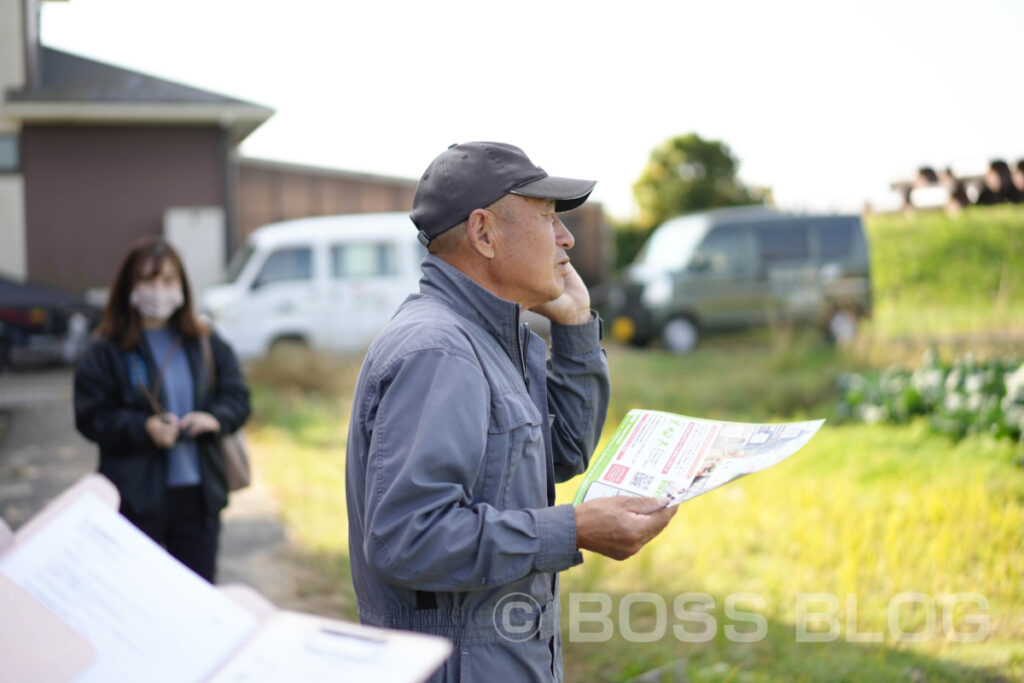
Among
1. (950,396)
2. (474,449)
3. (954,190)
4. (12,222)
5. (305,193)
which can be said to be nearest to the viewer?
(474,449)

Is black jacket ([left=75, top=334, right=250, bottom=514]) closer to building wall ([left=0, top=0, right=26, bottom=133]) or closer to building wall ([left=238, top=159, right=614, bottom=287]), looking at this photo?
building wall ([left=0, top=0, right=26, bottom=133])

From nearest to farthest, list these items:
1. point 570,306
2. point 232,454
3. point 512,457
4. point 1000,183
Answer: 1. point 512,457
2. point 570,306
3. point 232,454
4. point 1000,183

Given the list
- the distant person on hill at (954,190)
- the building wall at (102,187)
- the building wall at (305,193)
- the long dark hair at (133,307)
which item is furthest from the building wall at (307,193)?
the long dark hair at (133,307)

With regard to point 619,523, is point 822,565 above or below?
below

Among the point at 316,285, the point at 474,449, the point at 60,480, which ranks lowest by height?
the point at 60,480

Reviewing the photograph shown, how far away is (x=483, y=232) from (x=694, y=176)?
99.5ft

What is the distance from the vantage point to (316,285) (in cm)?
1230

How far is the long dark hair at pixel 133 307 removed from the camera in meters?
3.64

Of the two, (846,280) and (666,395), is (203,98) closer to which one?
(666,395)

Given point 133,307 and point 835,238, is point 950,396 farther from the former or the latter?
point 835,238

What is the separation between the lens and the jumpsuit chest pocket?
1.70m

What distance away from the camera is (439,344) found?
1.66 meters

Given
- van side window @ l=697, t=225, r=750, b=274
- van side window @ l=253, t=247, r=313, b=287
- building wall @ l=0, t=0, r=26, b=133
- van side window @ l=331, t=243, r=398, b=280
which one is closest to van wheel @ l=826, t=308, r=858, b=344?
van side window @ l=697, t=225, r=750, b=274

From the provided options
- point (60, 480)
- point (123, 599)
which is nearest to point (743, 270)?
point (60, 480)
